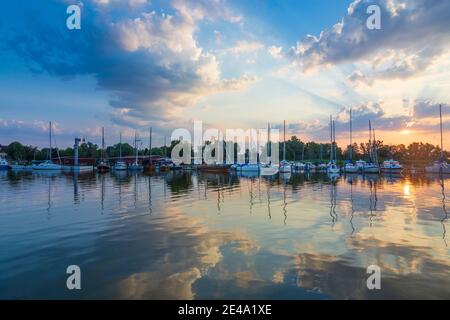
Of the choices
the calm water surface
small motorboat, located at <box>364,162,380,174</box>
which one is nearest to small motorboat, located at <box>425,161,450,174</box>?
small motorboat, located at <box>364,162,380,174</box>

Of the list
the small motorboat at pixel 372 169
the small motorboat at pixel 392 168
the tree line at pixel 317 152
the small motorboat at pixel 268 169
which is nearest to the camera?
the small motorboat at pixel 392 168

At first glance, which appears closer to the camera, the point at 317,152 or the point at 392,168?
the point at 392,168

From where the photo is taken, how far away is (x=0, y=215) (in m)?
20.1

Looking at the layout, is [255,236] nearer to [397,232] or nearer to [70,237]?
[397,232]

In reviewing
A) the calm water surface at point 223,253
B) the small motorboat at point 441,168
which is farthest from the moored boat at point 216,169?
the calm water surface at point 223,253

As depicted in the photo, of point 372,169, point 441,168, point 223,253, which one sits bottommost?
point 223,253

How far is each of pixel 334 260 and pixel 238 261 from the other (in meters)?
3.38

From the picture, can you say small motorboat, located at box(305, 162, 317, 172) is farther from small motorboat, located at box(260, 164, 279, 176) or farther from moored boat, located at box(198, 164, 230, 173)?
moored boat, located at box(198, 164, 230, 173)

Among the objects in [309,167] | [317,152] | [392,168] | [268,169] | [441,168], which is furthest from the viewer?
[317,152]

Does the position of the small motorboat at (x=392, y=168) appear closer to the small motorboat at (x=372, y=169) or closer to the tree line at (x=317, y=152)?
the small motorboat at (x=372, y=169)

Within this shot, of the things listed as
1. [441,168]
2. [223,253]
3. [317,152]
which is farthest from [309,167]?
[223,253]

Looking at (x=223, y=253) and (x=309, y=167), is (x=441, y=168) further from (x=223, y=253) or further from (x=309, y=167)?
(x=223, y=253)
